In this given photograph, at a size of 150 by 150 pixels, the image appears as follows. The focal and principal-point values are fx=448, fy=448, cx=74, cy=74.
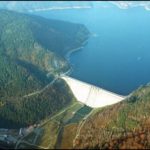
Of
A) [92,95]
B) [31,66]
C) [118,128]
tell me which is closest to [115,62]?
[31,66]

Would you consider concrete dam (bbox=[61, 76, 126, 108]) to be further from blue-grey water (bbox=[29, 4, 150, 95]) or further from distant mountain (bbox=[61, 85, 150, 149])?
Result: distant mountain (bbox=[61, 85, 150, 149])

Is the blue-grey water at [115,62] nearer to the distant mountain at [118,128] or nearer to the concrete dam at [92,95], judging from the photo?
the concrete dam at [92,95]

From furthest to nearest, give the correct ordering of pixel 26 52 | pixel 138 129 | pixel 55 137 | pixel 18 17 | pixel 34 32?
pixel 18 17, pixel 34 32, pixel 26 52, pixel 55 137, pixel 138 129

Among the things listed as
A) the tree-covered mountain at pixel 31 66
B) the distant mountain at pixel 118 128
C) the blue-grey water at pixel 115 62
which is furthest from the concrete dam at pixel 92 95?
the distant mountain at pixel 118 128

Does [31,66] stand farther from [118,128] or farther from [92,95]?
[118,128]

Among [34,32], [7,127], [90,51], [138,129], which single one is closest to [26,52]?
[34,32]

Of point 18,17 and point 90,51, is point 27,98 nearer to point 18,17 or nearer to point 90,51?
point 90,51
